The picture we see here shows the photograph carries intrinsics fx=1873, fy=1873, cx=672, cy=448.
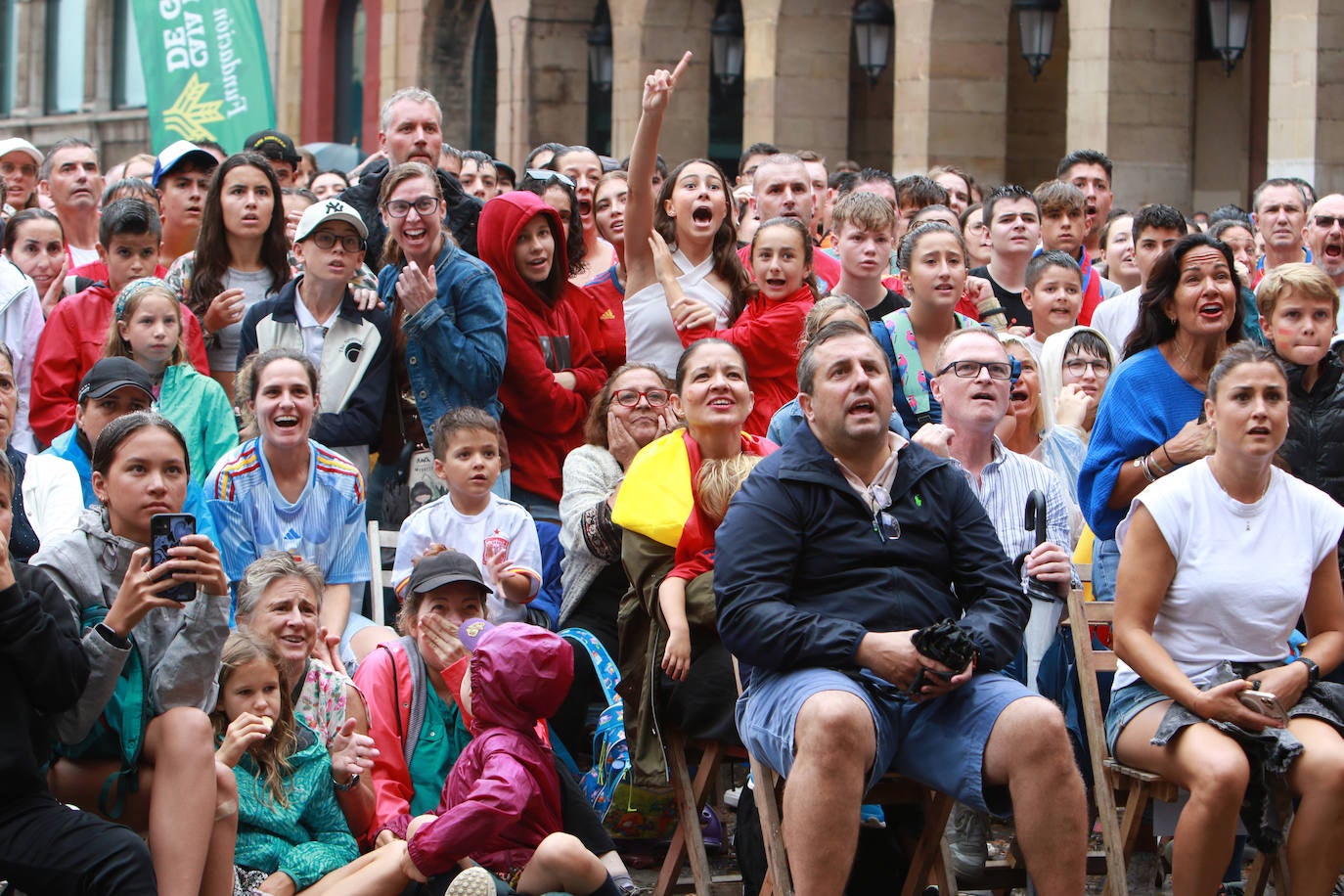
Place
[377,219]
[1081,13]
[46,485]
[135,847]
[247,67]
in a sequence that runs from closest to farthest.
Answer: [135,847] → [46,485] → [377,219] → [247,67] → [1081,13]

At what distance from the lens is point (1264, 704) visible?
5770 mm

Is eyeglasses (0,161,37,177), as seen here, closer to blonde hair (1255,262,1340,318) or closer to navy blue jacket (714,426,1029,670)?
navy blue jacket (714,426,1029,670)

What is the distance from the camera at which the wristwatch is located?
19.5 ft

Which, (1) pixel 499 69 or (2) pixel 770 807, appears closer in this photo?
(2) pixel 770 807

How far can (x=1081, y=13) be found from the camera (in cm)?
1558

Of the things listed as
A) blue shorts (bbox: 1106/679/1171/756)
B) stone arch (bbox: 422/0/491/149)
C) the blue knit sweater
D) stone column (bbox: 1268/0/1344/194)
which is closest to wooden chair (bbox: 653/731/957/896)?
blue shorts (bbox: 1106/679/1171/756)

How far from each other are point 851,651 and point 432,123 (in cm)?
464

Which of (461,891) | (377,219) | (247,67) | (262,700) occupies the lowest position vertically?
(461,891)

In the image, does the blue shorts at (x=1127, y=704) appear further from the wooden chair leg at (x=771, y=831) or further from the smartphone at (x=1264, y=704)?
the wooden chair leg at (x=771, y=831)

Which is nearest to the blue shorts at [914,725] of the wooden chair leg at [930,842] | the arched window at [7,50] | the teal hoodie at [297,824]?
the wooden chair leg at [930,842]

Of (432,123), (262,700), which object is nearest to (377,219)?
(432,123)

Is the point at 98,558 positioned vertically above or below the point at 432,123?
below

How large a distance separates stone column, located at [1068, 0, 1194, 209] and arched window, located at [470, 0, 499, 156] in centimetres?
1158

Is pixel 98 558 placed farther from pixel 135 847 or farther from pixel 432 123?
pixel 432 123
